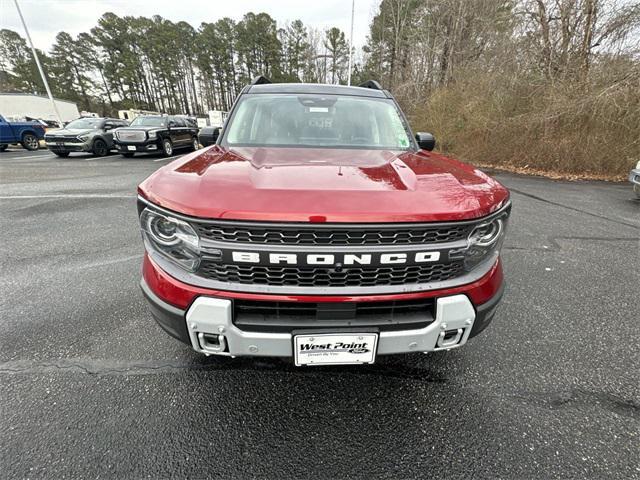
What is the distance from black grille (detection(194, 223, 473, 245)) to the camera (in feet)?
4.31

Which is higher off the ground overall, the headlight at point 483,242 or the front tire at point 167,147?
the headlight at point 483,242

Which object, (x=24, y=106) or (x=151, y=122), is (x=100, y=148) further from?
(x=24, y=106)

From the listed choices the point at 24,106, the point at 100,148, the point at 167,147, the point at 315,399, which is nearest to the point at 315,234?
the point at 315,399

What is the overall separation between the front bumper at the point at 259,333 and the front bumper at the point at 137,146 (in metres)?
13.3

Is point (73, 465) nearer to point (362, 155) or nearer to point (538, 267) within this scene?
point (362, 155)

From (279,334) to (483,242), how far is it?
1080 millimetres

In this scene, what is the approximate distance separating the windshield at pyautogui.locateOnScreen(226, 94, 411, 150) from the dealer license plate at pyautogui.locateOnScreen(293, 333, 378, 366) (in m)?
1.46

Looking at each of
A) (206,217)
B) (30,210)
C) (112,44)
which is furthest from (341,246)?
(112,44)

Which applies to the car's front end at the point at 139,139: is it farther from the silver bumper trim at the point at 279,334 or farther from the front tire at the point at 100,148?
the silver bumper trim at the point at 279,334

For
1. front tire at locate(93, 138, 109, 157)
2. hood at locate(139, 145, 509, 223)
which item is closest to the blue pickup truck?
front tire at locate(93, 138, 109, 157)

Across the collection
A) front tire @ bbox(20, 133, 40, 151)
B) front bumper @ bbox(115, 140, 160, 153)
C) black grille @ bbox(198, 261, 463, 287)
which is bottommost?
front tire @ bbox(20, 133, 40, 151)

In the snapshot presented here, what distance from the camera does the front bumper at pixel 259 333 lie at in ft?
4.56

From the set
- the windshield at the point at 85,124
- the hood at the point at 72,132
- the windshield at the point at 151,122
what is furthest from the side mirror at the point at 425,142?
the windshield at the point at 85,124

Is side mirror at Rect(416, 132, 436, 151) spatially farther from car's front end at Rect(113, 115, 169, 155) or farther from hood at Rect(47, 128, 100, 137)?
hood at Rect(47, 128, 100, 137)
